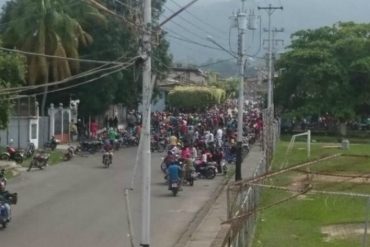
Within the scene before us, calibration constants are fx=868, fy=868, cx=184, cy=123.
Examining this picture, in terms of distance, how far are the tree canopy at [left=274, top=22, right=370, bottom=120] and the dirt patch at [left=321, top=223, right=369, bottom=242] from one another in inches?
1806

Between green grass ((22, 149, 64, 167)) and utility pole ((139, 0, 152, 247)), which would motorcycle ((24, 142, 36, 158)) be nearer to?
green grass ((22, 149, 64, 167))

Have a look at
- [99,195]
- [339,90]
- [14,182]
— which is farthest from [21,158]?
[339,90]

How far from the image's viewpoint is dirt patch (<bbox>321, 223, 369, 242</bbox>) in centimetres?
2127

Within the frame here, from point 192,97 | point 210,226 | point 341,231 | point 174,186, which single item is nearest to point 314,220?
point 341,231

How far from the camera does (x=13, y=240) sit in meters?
20.0

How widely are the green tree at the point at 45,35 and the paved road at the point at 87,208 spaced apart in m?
12.5

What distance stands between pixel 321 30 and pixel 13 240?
193 feet

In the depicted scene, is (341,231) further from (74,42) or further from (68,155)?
(74,42)

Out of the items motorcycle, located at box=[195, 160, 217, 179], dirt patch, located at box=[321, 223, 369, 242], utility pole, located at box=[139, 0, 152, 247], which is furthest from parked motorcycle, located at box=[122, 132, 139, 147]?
utility pole, located at box=[139, 0, 152, 247]

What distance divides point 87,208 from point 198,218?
342 cm

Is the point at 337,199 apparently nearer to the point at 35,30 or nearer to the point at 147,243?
the point at 147,243

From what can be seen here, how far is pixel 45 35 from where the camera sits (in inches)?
1940

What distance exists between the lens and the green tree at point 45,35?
161 ft

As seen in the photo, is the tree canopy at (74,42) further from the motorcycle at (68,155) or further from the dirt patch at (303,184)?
the dirt patch at (303,184)
